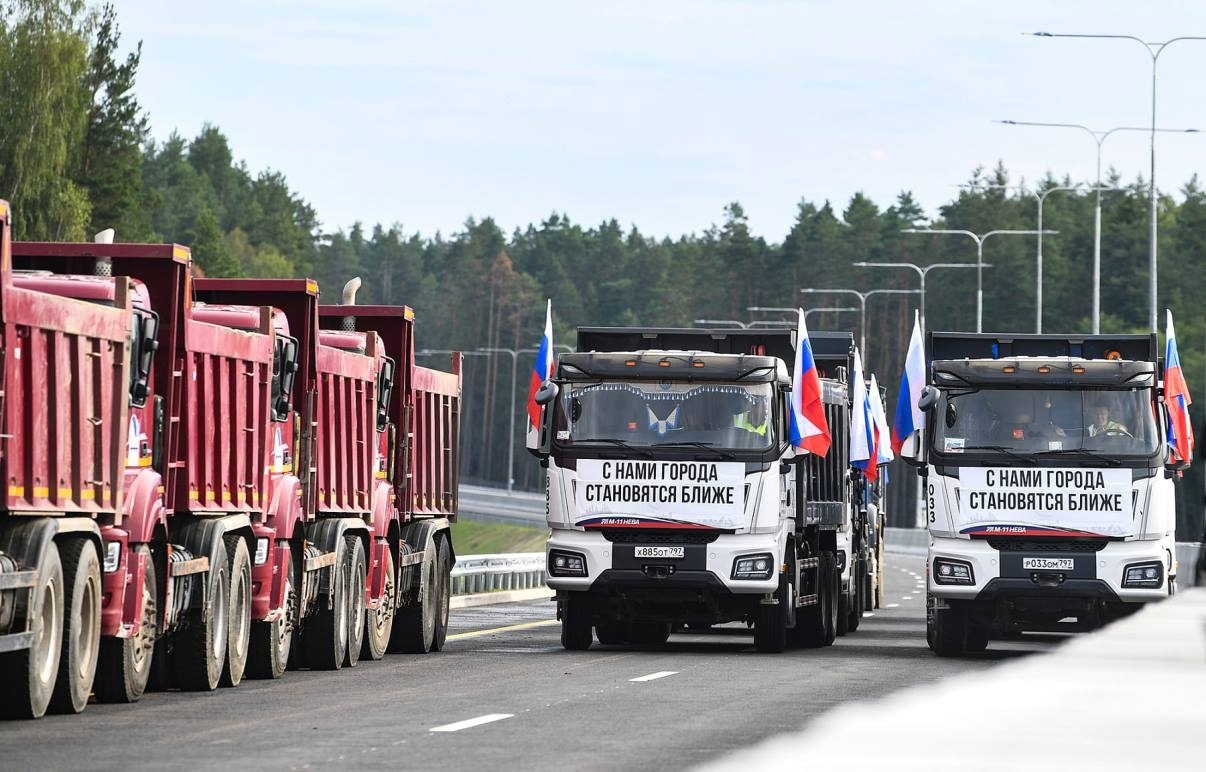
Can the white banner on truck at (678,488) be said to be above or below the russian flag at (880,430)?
below

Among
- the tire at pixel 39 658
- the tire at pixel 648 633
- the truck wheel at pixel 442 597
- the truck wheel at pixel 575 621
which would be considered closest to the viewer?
the tire at pixel 39 658

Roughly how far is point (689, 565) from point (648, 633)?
2.97 meters

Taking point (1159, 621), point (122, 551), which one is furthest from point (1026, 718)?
point (1159, 621)

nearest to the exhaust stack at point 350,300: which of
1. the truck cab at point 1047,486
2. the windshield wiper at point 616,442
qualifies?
the windshield wiper at point 616,442

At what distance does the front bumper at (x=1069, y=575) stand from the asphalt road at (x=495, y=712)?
2.34 ft

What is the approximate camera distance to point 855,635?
3089 cm

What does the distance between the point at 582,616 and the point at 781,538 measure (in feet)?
6.77

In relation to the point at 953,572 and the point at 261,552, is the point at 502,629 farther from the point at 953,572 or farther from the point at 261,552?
the point at 261,552

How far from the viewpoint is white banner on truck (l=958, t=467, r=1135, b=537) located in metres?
24.3

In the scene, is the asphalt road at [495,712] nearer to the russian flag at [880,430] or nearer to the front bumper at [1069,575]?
the front bumper at [1069,575]

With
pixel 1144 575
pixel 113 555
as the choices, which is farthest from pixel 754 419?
pixel 113 555

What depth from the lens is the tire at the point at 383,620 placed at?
78.6ft

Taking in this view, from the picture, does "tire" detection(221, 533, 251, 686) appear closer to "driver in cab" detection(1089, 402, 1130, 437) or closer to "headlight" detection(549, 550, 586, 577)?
"headlight" detection(549, 550, 586, 577)

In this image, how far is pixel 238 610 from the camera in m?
19.2
